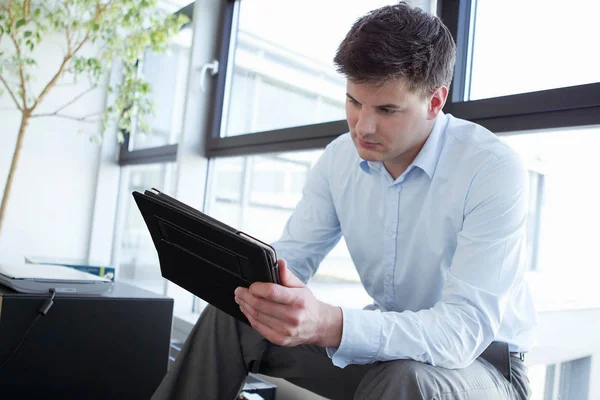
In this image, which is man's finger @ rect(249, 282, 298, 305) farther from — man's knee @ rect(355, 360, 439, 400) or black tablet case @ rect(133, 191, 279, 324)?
man's knee @ rect(355, 360, 439, 400)

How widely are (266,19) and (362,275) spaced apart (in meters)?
1.59

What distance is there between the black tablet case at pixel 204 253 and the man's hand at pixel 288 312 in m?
0.02

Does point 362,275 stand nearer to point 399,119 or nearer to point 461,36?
point 399,119

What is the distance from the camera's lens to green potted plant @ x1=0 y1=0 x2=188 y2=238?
2.75 m

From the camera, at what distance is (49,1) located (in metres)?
3.23

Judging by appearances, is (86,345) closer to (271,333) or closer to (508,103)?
(271,333)

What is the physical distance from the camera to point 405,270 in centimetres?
131

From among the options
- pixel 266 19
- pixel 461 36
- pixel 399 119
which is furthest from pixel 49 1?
pixel 399 119

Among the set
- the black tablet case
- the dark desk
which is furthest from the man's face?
the dark desk

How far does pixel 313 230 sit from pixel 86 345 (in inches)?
27.3

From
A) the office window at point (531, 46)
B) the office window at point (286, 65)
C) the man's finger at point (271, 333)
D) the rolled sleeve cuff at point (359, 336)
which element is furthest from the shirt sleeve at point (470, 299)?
the office window at point (286, 65)

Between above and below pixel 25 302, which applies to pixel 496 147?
above

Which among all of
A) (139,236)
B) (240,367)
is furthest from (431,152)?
(139,236)

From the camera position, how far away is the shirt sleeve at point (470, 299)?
3.34 feet
